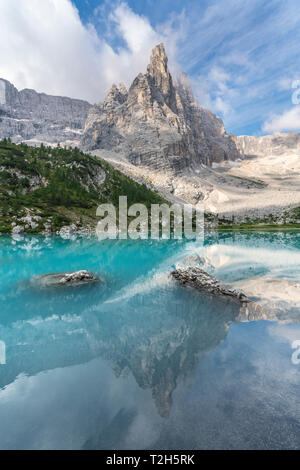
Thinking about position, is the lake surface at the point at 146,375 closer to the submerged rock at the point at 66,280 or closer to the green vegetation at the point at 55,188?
the submerged rock at the point at 66,280

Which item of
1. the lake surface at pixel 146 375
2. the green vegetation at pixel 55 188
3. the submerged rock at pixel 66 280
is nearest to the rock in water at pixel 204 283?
the lake surface at pixel 146 375

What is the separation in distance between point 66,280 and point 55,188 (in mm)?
113289

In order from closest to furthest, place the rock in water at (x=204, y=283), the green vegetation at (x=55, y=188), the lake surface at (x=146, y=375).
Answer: the lake surface at (x=146, y=375), the rock in water at (x=204, y=283), the green vegetation at (x=55, y=188)

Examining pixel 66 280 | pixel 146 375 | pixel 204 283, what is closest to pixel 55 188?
pixel 66 280

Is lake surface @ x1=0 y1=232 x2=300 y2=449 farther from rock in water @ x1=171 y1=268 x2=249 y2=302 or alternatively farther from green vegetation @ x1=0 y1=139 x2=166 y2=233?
green vegetation @ x1=0 y1=139 x2=166 y2=233

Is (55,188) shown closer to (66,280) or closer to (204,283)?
(66,280)

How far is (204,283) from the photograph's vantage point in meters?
19.3

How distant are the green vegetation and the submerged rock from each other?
67247 mm

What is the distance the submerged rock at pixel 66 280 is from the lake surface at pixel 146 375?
3784 millimetres

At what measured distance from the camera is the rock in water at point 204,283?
17109mm

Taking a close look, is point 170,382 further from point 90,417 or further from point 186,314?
point 186,314

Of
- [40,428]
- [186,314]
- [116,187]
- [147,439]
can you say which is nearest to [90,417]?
[40,428]

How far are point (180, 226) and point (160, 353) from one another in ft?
447

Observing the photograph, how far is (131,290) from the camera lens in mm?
20312
